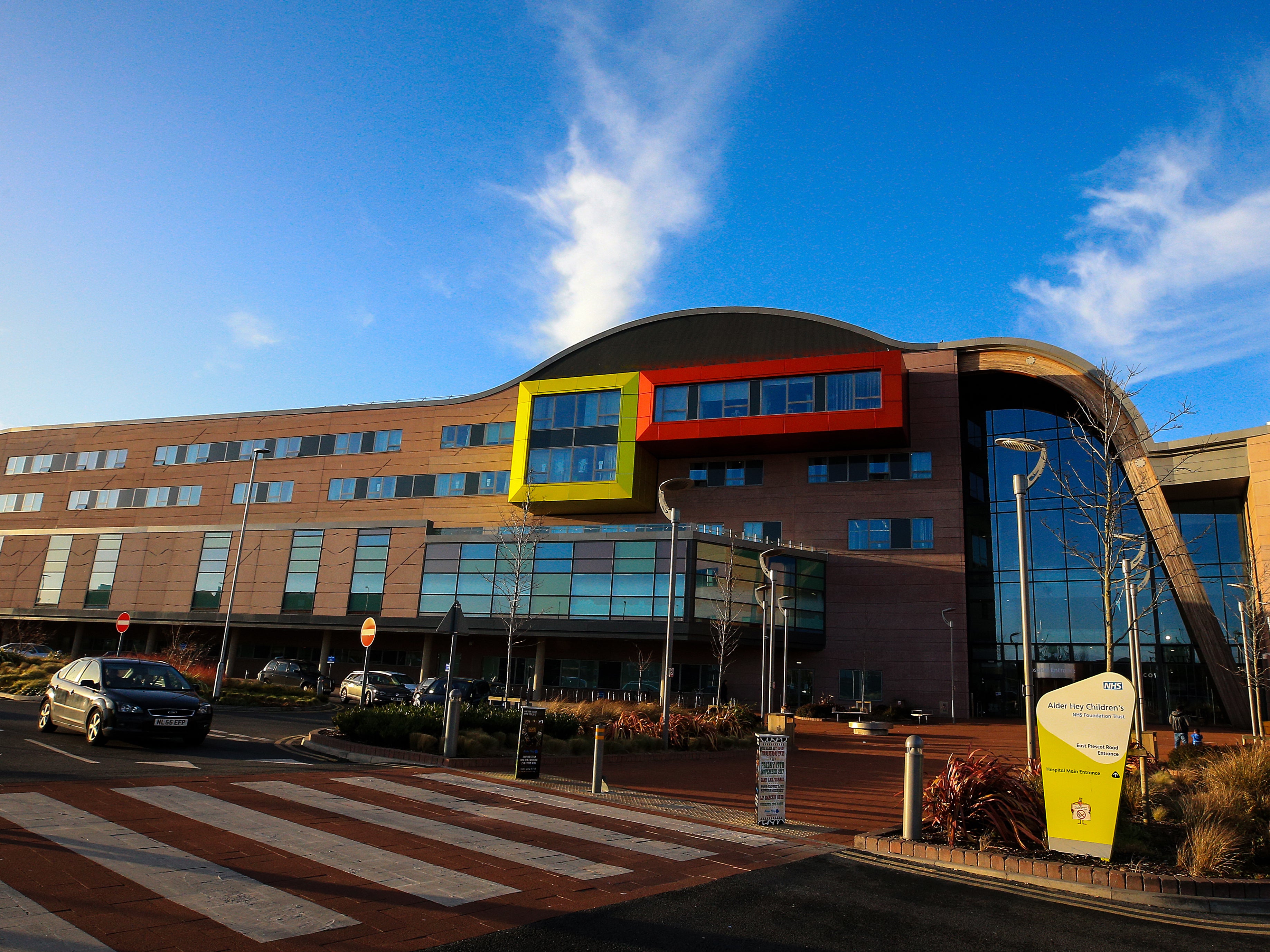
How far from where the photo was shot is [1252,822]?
9023 millimetres

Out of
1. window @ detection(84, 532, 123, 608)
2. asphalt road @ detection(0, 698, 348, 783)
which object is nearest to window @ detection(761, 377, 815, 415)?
asphalt road @ detection(0, 698, 348, 783)

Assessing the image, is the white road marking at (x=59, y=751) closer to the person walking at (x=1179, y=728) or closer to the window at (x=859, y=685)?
the person walking at (x=1179, y=728)

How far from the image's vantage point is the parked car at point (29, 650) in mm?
36375

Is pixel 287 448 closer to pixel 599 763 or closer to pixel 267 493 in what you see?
pixel 267 493

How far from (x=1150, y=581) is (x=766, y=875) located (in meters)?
40.2

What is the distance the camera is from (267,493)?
176 ft

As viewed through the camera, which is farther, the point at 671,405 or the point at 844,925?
the point at 671,405

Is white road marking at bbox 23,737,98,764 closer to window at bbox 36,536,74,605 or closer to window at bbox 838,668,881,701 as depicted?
window at bbox 838,668,881,701

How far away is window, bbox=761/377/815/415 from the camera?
1665 inches

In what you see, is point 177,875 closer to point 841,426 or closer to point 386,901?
point 386,901

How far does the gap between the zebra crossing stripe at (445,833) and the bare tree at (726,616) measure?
2583cm

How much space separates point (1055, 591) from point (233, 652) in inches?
1894

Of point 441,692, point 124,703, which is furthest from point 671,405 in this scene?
point 124,703

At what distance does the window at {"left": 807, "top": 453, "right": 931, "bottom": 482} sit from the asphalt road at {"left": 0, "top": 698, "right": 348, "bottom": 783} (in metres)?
31.0
